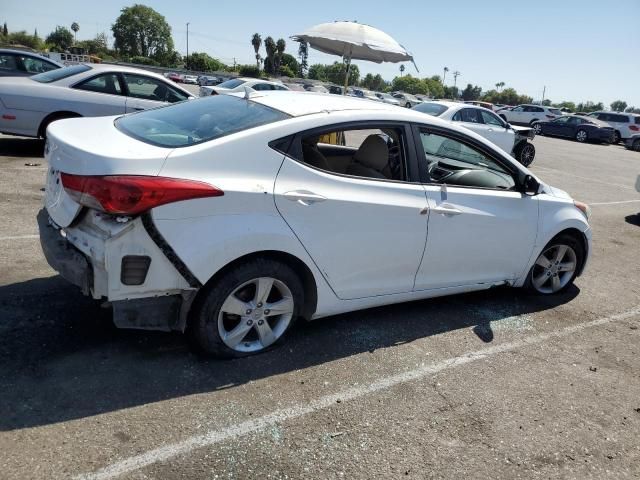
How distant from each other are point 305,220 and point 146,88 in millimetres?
6725

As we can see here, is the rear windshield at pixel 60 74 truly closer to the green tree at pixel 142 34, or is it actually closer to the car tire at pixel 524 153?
the car tire at pixel 524 153

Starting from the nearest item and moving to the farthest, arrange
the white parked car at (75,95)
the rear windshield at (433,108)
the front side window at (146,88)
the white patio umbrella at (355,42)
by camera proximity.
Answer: the white parked car at (75,95) → the front side window at (146,88) → the white patio umbrella at (355,42) → the rear windshield at (433,108)

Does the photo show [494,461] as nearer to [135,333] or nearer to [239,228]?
[239,228]

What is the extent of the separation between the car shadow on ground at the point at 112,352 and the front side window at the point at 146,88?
5.45 meters

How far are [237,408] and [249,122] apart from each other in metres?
1.71

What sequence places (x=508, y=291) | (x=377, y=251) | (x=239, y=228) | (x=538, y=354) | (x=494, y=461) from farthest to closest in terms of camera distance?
(x=508, y=291) → (x=538, y=354) → (x=377, y=251) → (x=239, y=228) → (x=494, y=461)

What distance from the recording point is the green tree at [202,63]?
107500 millimetres

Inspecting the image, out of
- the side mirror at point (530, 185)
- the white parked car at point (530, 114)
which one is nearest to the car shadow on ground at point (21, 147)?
the side mirror at point (530, 185)

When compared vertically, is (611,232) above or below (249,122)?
below

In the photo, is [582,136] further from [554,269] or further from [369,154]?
[369,154]

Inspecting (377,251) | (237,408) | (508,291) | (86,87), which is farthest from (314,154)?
(86,87)

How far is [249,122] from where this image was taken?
3.30 metres

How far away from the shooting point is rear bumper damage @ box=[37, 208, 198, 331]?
108 inches

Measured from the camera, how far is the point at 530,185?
4.43 m
